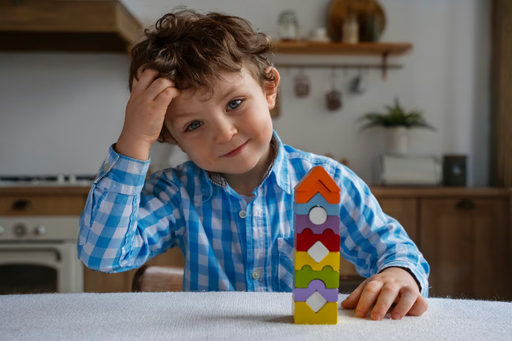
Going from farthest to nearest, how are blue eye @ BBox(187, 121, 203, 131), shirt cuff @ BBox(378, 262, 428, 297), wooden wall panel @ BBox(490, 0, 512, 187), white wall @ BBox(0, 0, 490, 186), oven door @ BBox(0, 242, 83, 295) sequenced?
white wall @ BBox(0, 0, 490, 186), wooden wall panel @ BBox(490, 0, 512, 187), oven door @ BBox(0, 242, 83, 295), blue eye @ BBox(187, 121, 203, 131), shirt cuff @ BBox(378, 262, 428, 297)

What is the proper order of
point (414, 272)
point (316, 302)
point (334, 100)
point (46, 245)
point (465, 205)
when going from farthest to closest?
1. point (334, 100)
2. point (465, 205)
3. point (46, 245)
4. point (414, 272)
5. point (316, 302)

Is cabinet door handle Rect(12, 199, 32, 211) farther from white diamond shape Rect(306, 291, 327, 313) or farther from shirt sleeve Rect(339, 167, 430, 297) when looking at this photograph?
white diamond shape Rect(306, 291, 327, 313)

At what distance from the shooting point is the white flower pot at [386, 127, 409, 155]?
2.88m

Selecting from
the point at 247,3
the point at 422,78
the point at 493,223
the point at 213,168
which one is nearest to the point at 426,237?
the point at 493,223

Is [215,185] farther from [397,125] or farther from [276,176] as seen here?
[397,125]

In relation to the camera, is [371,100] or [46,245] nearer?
[46,245]

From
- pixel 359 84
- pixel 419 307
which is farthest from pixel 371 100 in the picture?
pixel 419 307

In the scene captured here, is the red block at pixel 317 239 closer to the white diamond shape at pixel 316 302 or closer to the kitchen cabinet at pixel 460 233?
the white diamond shape at pixel 316 302

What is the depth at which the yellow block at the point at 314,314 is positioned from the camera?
0.52 m

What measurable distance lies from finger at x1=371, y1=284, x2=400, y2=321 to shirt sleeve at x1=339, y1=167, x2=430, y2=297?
0.18 metres

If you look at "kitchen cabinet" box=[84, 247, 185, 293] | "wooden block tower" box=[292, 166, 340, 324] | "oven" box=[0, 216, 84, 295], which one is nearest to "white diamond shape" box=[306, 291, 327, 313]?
"wooden block tower" box=[292, 166, 340, 324]

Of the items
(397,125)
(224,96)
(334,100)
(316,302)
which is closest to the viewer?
(316,302)

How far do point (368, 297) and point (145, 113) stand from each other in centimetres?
43

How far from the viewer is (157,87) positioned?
0.77 metres
